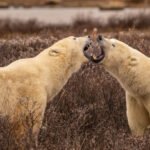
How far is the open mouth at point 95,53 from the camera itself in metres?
7.40

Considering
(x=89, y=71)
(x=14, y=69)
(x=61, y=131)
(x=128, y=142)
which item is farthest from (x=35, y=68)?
(x=89, y=71)

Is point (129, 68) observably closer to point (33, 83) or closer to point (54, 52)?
point (54, 52)

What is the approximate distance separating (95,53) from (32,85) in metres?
0.80

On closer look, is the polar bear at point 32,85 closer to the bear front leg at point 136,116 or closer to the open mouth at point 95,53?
the open mouth at point 95,53

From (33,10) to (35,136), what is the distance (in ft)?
91.2

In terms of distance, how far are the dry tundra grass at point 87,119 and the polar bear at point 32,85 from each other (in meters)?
0.23

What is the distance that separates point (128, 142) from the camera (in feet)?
22.7

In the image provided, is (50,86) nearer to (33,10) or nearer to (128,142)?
(128,142)

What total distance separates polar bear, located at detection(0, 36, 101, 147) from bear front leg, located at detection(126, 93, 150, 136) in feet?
2.38

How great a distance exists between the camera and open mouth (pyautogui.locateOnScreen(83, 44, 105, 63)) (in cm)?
740

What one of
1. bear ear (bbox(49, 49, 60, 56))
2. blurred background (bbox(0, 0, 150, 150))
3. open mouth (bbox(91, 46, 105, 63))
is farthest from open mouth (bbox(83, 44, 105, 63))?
blurred background (bbox(0, 0, 150, 150))

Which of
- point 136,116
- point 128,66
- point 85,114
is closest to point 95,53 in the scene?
point 128,66

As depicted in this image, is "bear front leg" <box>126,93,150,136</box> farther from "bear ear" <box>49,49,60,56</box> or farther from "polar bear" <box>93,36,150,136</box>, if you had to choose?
"bear ear" <box>49,49,60,56</box>

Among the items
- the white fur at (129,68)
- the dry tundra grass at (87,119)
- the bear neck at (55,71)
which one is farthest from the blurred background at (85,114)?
the white fur at (129,68)
